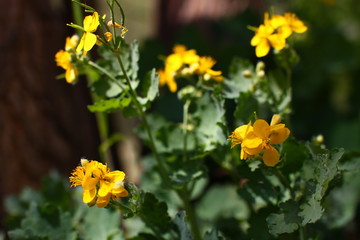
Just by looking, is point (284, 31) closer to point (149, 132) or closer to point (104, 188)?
point (149, 132)

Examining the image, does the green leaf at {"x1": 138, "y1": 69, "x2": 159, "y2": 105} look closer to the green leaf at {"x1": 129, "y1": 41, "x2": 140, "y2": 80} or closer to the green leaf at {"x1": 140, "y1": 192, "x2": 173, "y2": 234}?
the green leaf at {"x1": 129, "y1": 41, "x2": 140, "y2": 80}

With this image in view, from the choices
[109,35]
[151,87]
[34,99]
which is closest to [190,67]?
[151,87]

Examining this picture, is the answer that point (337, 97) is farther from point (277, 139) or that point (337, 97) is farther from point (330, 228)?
point (277, 139)

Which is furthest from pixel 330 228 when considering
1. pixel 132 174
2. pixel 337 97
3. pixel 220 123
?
pixel 337 97

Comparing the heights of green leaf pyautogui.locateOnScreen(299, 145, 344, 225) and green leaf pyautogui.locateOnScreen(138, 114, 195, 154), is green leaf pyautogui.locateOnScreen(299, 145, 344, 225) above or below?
below

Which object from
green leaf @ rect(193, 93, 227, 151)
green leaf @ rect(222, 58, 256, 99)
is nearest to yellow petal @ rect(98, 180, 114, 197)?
green leaf @ rect(193, 93, 227, 151)

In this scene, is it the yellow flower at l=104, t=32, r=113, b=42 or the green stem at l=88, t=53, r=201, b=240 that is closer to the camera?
the yellow flower at l=104, t=32, r=113, b=42

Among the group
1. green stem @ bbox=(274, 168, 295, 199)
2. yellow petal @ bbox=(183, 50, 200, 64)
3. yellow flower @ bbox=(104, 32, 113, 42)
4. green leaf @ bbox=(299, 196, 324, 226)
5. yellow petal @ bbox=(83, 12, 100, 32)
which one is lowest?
green leaf @ bbox=(299, 196, 324, 226)
